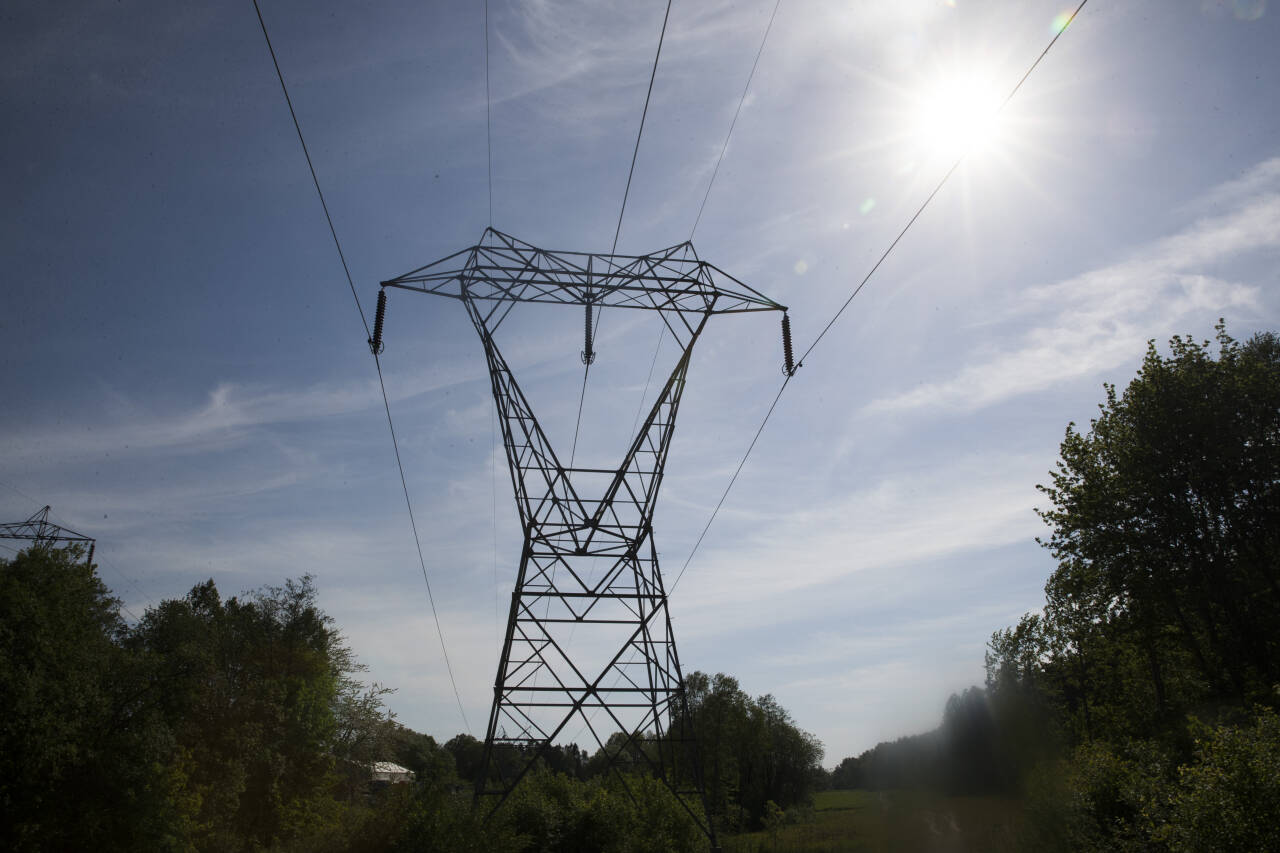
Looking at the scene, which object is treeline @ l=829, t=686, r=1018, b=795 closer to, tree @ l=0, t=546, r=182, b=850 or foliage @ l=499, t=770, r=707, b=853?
foliage @ l=499, t=770, r=707, b=853

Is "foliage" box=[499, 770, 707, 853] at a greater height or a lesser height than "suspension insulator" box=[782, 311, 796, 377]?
lesser

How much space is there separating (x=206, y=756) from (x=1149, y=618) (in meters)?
39.2

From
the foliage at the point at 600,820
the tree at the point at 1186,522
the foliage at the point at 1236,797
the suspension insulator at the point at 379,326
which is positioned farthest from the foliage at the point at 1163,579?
the suspension insulator at the point at 379,326

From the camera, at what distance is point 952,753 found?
22.5 m

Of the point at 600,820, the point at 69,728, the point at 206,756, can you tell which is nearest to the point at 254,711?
the point at 206,756

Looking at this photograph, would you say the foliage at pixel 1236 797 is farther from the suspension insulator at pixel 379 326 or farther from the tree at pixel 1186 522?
the suspension insulator at pixel 379 326

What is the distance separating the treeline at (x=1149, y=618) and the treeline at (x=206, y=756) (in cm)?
1018

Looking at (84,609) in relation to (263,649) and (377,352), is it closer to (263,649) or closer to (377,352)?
(263,649)

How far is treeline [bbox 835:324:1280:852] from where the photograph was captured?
23.1 m

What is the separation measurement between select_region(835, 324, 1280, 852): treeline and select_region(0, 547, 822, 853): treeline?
10182 millimetres

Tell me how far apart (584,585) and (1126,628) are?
23117 millimetres

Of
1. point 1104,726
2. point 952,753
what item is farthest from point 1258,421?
point 952,753

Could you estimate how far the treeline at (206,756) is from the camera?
73.5ft

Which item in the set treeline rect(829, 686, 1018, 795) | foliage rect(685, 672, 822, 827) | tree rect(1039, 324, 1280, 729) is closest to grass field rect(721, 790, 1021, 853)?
treeline rect(829, 686, 1018, 795)
